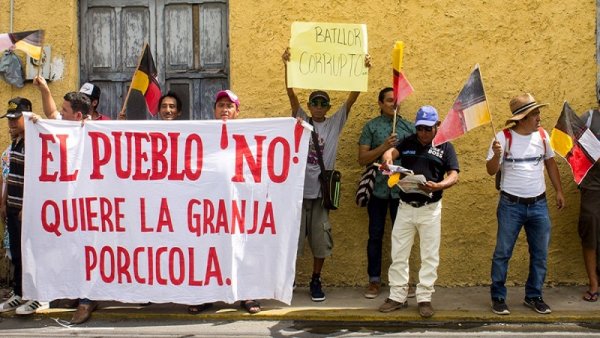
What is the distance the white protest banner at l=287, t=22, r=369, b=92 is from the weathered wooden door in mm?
1339

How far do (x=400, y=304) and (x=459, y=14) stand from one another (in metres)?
2.80

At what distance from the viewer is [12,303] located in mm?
6195

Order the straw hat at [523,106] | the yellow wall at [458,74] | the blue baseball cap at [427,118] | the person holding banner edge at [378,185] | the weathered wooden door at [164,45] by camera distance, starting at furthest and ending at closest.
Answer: the weathered wooden door at [164,45], the yellow wall at [458,74], the person holding banner edge at [378,185], the straw hat at [523,106], the blue baseball cap at [427,118]

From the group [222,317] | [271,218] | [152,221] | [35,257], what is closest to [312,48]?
[271,218]

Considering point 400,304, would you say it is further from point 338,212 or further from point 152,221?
point 152,221

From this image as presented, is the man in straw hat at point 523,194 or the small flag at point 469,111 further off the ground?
the small flag at point 469,111

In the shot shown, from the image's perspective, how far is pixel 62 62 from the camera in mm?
7102

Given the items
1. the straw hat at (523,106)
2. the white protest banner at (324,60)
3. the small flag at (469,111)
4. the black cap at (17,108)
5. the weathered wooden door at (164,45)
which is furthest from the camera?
the weathered wooden door at (164,45)

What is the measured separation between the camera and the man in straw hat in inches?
232

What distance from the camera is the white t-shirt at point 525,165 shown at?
5883mm

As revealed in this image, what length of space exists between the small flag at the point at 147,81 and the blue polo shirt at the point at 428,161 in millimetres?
2320

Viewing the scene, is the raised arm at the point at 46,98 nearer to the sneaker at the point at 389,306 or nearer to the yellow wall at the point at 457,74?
the yellow wall at the point at 457,74

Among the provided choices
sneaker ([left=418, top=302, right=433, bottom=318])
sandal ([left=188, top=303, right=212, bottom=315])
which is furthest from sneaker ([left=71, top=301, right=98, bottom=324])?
sneaker ([left=418, top=302, right=433, bottom=318])

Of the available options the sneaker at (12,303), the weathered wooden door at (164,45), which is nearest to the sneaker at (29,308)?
the sneaker at (12,303)
